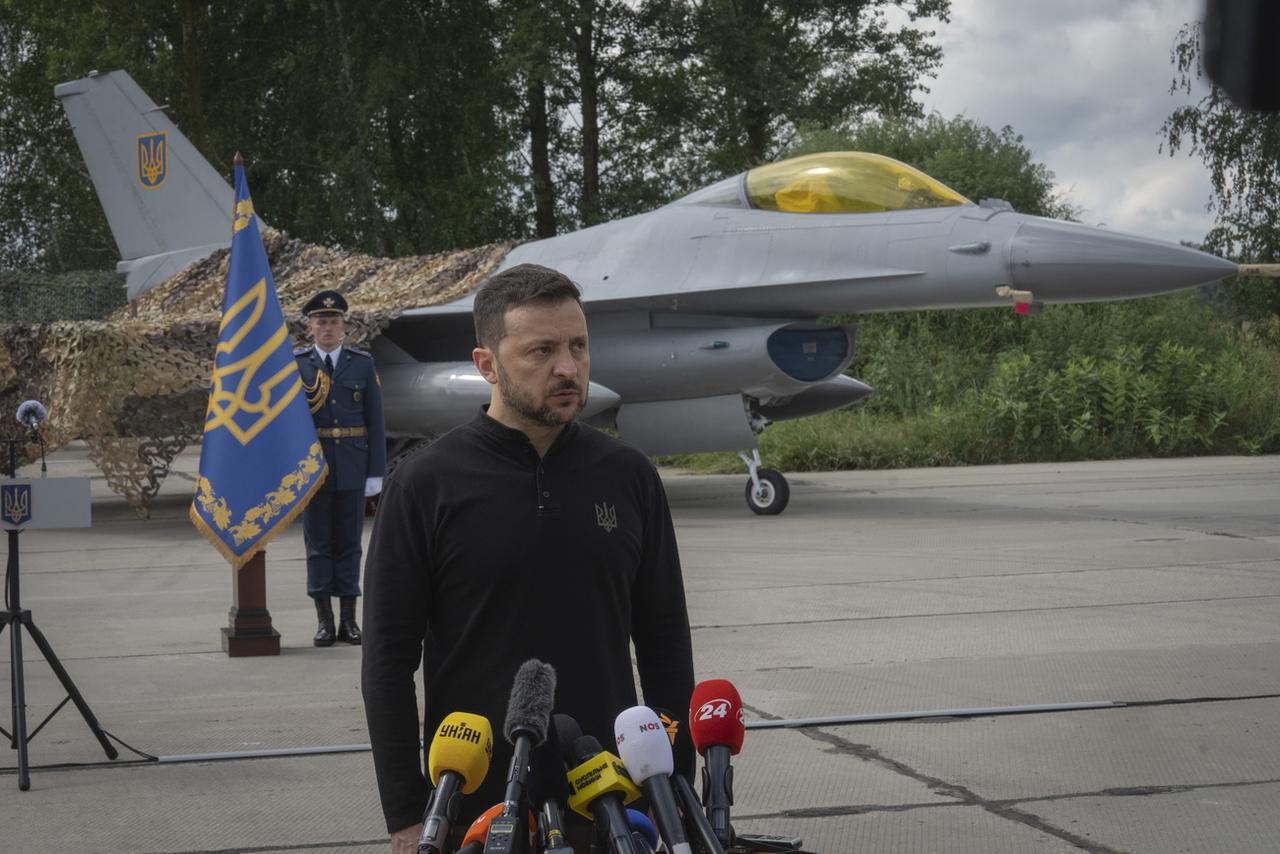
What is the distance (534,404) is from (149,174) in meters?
16.0

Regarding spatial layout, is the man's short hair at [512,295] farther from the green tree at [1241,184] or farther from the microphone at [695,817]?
the green tree at [1241,184]

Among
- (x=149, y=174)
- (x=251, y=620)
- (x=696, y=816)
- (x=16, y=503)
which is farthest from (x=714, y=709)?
(x=149, y=174)

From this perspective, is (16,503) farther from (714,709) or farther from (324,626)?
(714,709)

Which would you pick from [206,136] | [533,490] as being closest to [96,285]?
[206,136]

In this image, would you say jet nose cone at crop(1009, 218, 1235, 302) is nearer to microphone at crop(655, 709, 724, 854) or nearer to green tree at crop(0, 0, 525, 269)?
microphone at crop(655, 709, 724, 854)

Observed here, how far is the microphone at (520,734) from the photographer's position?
1.93 metres

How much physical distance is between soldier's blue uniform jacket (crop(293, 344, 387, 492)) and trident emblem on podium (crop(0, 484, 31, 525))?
265 centimetres

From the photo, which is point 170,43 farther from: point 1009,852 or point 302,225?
point 1009,852

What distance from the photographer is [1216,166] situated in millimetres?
25875

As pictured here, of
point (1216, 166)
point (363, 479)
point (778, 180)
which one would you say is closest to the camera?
point (363, 479)

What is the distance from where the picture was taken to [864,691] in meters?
5.82

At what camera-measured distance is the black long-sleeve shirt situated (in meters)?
2.49

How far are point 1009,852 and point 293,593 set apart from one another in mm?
6063

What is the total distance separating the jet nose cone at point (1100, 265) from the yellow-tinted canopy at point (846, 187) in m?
0.82
